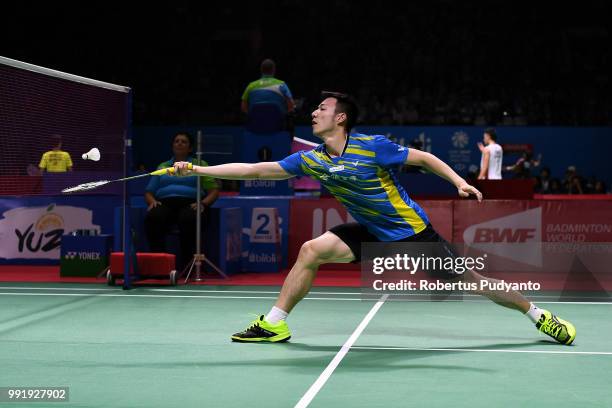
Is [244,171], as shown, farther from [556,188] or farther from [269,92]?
[556,188]

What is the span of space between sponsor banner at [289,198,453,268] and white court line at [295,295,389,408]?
141 inches

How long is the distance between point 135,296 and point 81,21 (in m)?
15.9

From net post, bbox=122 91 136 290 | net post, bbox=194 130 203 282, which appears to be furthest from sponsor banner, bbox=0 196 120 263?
net post, bbox=122 91 136 290

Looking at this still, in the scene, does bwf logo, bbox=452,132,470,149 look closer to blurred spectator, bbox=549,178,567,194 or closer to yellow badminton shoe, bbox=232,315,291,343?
blurred spectator, bbox=549,178,567,194

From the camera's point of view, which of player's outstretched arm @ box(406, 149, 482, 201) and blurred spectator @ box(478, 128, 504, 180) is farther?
blurred spectator @ box(478, 128, 504, 180)

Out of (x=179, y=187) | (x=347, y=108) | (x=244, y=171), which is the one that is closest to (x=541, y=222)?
(x=179, y=187)

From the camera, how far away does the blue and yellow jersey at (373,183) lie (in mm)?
6398

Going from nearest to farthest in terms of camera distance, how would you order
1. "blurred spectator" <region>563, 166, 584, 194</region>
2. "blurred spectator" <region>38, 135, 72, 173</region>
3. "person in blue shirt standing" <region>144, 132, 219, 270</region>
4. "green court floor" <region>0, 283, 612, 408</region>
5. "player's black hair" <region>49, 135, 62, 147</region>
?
"green court floor" <region>0, 283, 612, 408</region>
"player's black hair" <region>49, 135, 62, 147</region>
"blurred spectator" <region>38, 135, 72, 173</region>
"person in blue shirt standing" <region>144, 132, 219, 270</region>
"blurred spectator" <region>563, 166, 584, 194</region>

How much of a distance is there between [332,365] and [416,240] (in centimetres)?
122

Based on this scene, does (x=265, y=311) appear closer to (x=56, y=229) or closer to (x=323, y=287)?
(x=323, y=287)

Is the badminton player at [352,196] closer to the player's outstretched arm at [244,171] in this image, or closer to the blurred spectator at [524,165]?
the player's outstretched arm at [244,171]

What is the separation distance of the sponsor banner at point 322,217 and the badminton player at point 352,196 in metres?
5.44

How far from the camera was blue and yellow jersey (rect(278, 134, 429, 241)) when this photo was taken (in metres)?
6.40

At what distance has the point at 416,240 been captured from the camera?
21.6 feet
